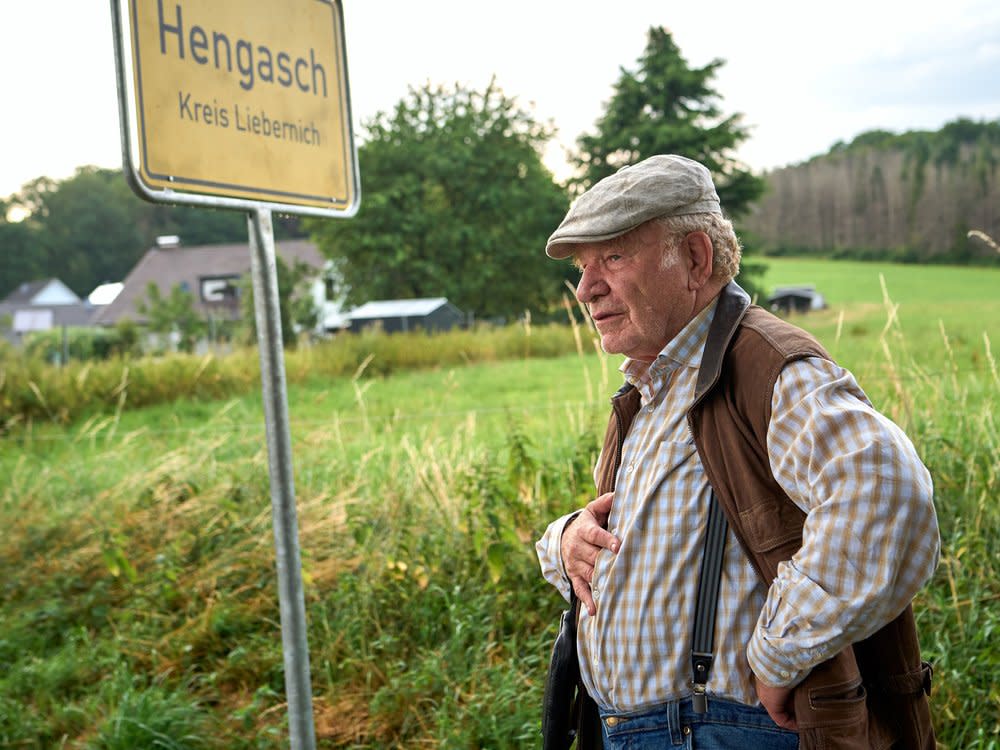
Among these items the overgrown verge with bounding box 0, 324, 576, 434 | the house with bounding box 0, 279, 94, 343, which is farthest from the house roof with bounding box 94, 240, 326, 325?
the overgrown verge with bounding box 0, 324, 576, 434

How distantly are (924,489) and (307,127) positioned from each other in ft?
6.30

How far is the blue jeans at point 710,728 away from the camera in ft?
5.33

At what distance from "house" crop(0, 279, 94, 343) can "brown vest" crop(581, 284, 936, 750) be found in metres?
55.4

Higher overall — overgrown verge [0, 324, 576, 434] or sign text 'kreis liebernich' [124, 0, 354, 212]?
sign text 'kreis liebernich' [124, 0, 354, 212]

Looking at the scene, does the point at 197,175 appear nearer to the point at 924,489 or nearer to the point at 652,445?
the point at 652,445

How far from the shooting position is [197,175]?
2287 mm

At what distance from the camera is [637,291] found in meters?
1.77

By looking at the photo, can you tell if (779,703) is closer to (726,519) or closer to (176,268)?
(726,519)

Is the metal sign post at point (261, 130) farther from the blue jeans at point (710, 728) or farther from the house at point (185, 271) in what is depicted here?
the house at point (185, 271)

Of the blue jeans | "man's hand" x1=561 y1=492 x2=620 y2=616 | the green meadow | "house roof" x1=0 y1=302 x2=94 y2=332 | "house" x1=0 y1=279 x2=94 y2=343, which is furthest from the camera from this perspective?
"house" x1=0 y1=279 x2=94 y2=343

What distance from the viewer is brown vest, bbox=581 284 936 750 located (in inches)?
58.2

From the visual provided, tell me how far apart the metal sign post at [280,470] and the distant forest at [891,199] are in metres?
12.6

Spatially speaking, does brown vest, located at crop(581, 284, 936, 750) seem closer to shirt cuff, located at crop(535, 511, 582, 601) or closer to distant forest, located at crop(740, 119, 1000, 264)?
shirt cuff, located at crop(535, 511, 582, 601)

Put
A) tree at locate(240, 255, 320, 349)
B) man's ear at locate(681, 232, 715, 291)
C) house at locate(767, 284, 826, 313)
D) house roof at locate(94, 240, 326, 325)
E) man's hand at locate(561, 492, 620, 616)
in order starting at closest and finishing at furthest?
man's ear at locate(681, 232, 715, 291), man's hand at locate(561, 492, 620, 616), tree at locate(240, 255, 320, 349), house at locate(767, 284, 826, 313), house roof at locate(94, 240, 326, 325)
